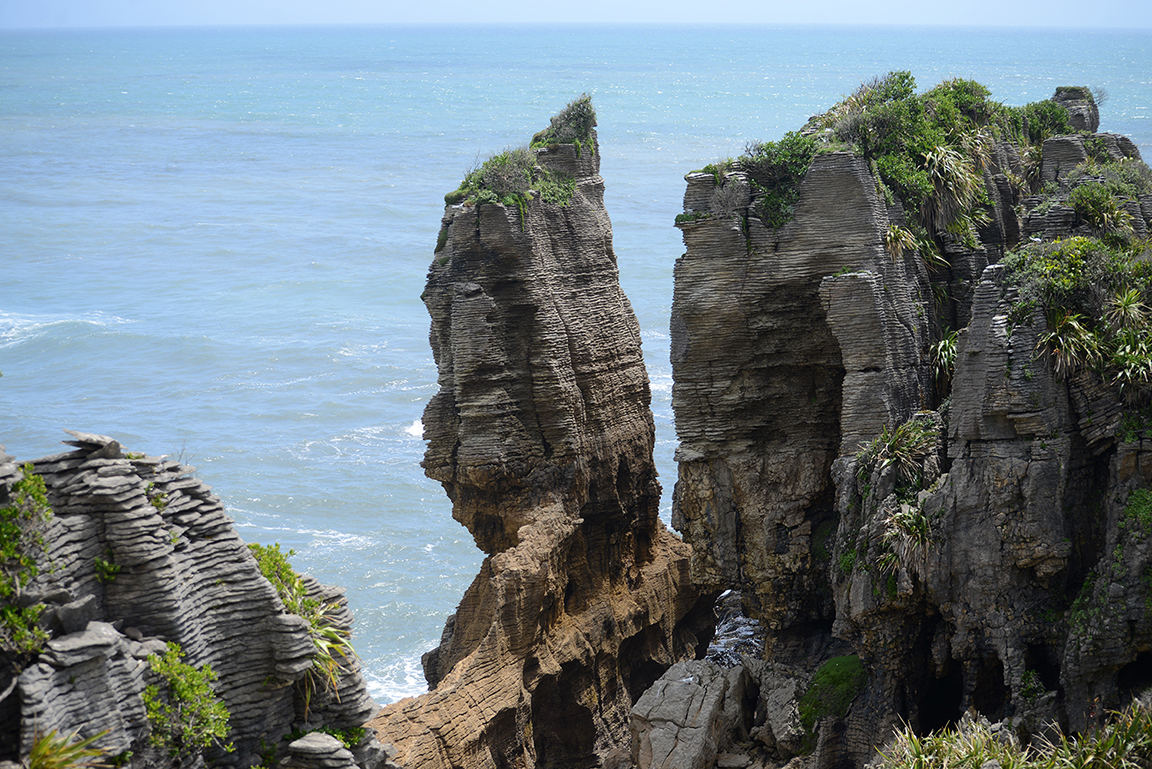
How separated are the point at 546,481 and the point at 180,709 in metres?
15.8

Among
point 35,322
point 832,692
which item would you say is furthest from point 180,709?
point 35,322

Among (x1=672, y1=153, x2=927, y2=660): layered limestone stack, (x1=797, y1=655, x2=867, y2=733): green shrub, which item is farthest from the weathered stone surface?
(x1=672, y1=153, x2=927, y2=660): layered limestone stack

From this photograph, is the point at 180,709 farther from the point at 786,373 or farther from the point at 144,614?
the point at 786,373

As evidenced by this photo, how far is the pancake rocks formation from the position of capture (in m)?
19.7

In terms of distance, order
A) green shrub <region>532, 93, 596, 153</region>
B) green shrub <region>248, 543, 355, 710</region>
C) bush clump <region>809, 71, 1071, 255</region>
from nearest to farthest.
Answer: green shrub <region>248, 543, 355, 710</region> → bush clump <region>809, 71, 1071, 255</region> → green shrub <region>532, 93, 596, 153</region>

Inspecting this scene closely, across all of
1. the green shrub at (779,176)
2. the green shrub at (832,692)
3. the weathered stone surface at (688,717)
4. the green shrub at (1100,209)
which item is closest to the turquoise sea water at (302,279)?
the weathered stone surface at (688,717)

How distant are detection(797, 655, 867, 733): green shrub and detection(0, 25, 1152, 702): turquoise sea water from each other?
2186cm

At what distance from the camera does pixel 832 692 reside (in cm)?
2336

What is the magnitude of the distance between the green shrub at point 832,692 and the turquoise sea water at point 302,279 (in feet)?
71.7

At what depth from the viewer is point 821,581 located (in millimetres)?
26016

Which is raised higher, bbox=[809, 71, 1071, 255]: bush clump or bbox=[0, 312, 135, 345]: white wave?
bbox=[809, 71, 1071, 255]: bush clump

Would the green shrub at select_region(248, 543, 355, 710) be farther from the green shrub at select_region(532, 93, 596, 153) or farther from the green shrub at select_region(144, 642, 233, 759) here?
the green shrub at select_region(532, 93, 596, 153)

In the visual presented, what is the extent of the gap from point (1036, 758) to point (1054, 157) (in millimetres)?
19214

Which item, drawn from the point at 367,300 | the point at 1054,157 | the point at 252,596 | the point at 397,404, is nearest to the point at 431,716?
the point at 252,596
